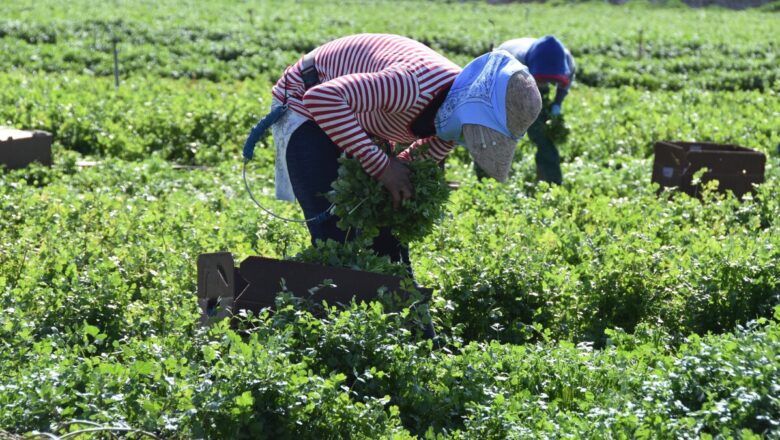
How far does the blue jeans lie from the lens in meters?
4.96

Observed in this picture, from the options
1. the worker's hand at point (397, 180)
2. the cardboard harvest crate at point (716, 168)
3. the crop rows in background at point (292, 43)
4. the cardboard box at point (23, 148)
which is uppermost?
the worker's hand at point (397, 180)

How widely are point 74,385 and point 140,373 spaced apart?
0.25m

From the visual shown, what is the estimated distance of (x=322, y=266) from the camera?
15.2 feet

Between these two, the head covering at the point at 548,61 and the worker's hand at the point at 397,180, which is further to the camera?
the head covering at the point at 548,61

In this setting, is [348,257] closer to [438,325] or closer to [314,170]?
[314,170]

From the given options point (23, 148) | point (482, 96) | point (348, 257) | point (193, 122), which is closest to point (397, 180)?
point (348, 257)

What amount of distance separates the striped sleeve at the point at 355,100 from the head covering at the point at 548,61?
4.34 metres

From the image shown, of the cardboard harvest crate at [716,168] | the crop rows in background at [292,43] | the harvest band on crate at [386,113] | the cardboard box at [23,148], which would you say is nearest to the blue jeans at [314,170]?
the harvest band on crate at [386,113]

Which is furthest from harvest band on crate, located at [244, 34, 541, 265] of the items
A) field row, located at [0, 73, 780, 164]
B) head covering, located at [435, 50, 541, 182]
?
field row, located at [0, 73, 780, 164]

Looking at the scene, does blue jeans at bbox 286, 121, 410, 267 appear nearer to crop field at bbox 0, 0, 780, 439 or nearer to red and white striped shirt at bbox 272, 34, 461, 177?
red and white striped shirt at bbox 272, 34, 461, 177

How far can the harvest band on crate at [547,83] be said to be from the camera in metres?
8.77

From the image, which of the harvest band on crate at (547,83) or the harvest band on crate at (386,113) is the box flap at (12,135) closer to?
the harvest band on crate at (547,83)

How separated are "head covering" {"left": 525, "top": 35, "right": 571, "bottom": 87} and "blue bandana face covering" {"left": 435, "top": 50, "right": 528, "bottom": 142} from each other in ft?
13.9

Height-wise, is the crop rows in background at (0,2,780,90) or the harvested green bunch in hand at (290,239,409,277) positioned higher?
the harvested green bunch in hand at (290,239,409,277)
